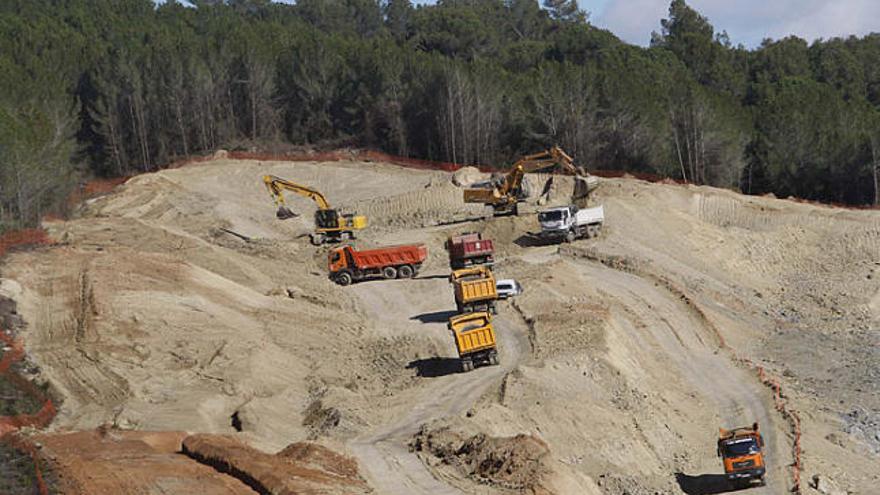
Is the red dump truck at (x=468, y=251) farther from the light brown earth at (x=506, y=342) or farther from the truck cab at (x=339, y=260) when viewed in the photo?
the truck cab at (x=339, y=260)

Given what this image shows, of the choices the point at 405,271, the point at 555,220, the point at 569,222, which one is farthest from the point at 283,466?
the point at 569,222

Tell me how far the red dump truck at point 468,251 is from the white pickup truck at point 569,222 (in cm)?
777

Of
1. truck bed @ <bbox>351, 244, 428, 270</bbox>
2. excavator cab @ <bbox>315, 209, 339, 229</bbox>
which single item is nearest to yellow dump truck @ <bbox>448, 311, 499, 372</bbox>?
truck bed @ <bbox>351, 244, 428, 270</bbox>

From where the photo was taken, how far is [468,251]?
52594 millimetres

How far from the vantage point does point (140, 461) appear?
2853 cm

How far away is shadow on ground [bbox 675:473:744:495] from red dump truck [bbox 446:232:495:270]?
61.3 feet

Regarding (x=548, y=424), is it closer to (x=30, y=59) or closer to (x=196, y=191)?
(x=196, y=191)

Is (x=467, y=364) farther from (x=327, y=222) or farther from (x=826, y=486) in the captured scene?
(x=327, y=222)

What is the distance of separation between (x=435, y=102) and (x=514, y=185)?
27.0 metres

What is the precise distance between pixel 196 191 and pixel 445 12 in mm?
63458

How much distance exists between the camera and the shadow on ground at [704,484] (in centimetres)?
3550

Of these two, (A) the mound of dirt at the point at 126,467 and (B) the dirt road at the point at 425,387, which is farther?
(B) the dirt road at the point at 425,387

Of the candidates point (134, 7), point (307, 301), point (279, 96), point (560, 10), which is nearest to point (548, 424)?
point (307, 301)

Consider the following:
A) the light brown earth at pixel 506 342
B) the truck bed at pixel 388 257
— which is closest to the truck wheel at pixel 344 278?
the light brown earth at pixel 506 342
